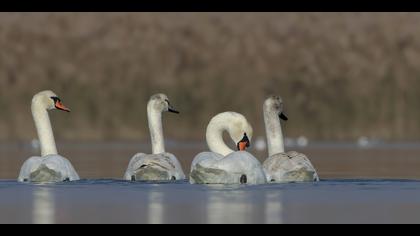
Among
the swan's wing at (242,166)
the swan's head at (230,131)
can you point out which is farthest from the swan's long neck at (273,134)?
the swan's wing at (242,166)

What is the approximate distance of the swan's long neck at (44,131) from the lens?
947 inches

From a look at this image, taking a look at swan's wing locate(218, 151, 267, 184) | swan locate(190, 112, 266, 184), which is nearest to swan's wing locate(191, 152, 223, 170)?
swan locate(190, 112, 266, 184)

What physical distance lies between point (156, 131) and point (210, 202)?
7267mm

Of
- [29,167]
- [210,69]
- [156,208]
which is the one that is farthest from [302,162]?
[210,69]

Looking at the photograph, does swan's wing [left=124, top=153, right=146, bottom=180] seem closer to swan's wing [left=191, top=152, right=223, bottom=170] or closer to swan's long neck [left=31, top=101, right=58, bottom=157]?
swan's wing [left=191, top=152, right=223, bottom=170]

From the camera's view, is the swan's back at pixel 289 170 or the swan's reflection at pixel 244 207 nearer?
the swan's reflection at pixel 244 207

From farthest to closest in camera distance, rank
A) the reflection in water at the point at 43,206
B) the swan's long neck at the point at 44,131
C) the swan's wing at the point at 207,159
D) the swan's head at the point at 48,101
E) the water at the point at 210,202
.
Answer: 1. the swan's head at the point at 48,101
2. the swan's long neck at the point at 44,131
3. the swan's wing at the point at 207,159
4. the water at the point at 210,202
5. the reflection in water at the point at 43,206

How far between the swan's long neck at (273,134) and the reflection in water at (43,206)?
4.65 m

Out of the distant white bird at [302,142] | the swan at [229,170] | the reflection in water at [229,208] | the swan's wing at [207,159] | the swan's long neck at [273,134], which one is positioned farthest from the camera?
the distant white bird at [302,142]

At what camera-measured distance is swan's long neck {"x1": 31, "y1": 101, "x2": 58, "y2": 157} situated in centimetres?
2406

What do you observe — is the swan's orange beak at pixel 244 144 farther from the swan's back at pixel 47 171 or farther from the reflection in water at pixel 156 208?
the reflection in water at pixel 156 208
